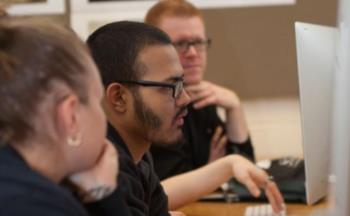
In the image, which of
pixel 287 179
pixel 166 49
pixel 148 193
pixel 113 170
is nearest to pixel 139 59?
pixel 166 49

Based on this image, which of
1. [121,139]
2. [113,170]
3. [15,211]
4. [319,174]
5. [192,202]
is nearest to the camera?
[15,211]

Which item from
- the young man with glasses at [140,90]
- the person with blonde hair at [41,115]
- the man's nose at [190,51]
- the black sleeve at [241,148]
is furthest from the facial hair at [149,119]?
the black sleeve at [241,148]

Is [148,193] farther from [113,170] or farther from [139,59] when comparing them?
[113,170]

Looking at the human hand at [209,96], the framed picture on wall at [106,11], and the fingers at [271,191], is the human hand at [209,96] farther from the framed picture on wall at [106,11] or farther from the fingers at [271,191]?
the fingers at [271,191]

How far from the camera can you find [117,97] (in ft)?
4.22

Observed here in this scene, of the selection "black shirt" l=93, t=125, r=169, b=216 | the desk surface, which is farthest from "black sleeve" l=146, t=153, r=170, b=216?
the desk surface

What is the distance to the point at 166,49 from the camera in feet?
4.33

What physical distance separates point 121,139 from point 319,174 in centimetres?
Result: 48

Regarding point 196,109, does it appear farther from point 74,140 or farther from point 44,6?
point 74,140

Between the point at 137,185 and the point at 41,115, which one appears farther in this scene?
the point at 137,185

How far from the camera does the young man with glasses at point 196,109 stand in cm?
202

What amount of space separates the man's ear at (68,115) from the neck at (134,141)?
532 mm

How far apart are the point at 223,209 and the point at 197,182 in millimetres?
120

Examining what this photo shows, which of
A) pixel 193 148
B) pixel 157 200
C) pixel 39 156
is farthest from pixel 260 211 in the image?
pixel 39 156
